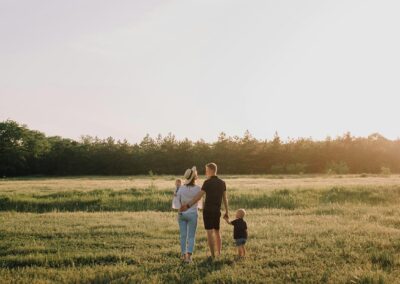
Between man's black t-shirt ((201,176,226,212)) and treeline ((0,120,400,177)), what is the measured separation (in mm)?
72926

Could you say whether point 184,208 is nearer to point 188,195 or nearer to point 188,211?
point 188,211

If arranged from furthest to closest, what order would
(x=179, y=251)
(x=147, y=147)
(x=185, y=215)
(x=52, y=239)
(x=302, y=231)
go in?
(x=147, y=147), (x=302, y=231), (x=52, y=239), (x=179, y=251), (x=185, y=215)

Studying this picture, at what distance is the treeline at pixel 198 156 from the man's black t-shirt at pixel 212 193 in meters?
72.9

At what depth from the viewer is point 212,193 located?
11.2 m

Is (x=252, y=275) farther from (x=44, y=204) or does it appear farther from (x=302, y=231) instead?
(x=44, y=204)

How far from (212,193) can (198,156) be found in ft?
255

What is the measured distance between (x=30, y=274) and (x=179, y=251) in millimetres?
4030

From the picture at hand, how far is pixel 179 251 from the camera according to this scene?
39.8 feet

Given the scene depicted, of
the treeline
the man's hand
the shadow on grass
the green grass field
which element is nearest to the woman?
the man's hand

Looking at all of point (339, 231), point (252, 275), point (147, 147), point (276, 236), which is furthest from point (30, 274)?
point (147, 147)

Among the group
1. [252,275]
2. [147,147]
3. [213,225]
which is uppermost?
[147,147]

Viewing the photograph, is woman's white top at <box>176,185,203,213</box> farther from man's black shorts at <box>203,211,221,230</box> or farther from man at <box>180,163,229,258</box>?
man's black shorts at <box>203,211,221,230</box>

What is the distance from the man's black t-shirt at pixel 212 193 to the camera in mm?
11234

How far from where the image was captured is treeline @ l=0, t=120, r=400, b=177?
275 feet
